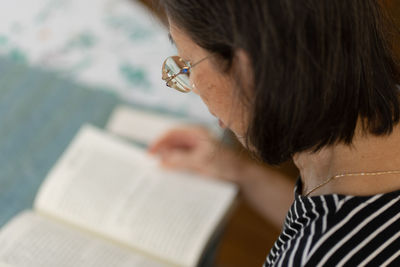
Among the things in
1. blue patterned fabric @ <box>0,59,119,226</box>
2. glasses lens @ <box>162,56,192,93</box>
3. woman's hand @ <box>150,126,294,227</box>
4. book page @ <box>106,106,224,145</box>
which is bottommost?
woman's hand @ <box>150,126,294,227</box>

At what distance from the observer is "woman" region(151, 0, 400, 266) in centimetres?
42

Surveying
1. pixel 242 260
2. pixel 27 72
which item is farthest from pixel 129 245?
pixel 242 260

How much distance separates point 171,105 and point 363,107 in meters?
0.61

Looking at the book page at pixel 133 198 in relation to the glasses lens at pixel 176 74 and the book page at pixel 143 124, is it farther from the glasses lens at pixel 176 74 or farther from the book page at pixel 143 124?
the glasses lens at pixel 176 74

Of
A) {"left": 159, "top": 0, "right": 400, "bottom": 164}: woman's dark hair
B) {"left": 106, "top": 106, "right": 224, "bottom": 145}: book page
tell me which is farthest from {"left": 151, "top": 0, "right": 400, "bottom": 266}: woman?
→ {"left": 106, "top": 106, "right": 224, "bottom": 145}: book page

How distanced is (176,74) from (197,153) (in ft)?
1.28

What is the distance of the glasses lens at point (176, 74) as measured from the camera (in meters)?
0.56

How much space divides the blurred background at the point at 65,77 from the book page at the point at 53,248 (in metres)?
0.06

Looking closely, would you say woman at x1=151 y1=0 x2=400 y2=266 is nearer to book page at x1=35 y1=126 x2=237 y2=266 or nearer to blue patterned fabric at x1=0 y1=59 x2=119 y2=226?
book page at x1=35 y1=126 x2=237 y2=266

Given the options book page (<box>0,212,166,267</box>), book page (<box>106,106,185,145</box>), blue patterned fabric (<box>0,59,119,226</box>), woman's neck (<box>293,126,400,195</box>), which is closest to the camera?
woman's neck (<box>293,126,400,195</box>)

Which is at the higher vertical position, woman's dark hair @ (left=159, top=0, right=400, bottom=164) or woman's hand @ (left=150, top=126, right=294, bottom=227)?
woman's dark hair @ (left=159, top=0, right=400, bottom=164)

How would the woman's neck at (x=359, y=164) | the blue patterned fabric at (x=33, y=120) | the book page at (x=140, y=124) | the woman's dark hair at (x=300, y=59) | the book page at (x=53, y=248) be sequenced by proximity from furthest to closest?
the book page at (x=140, y=124)
the blue patterned fabric at (x=33, y=120)
the book page at (x=53, y=248)
the woman's neck at (x=359, y=164)
the woman's dark hair at (x=300, y=59)

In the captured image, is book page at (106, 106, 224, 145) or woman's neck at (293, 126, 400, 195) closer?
woman's neck at (293, 126, 400, 195)

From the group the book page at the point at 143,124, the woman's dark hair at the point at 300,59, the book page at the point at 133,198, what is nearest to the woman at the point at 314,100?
the woman's dark hair at the point at 300,59
